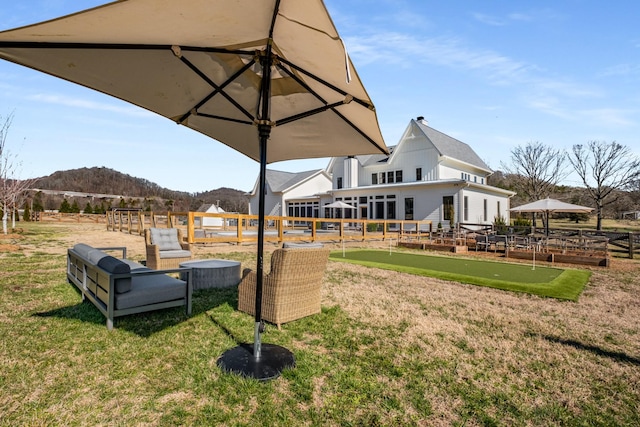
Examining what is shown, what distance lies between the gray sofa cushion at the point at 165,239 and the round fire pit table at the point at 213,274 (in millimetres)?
1954

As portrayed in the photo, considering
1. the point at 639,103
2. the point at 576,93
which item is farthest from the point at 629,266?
the point at 639,103

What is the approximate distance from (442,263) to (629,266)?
5.69 meters

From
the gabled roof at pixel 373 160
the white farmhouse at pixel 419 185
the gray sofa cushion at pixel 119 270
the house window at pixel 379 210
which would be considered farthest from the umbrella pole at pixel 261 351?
the gabled roof at pixel 373 160

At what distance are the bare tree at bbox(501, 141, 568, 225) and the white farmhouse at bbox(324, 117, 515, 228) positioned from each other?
14.5m

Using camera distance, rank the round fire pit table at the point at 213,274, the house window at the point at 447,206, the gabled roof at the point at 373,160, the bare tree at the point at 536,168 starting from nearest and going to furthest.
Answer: the round fire pit table at the point at 213,274
the house window at the point at 447,206
the gabled roof at the point at 373,160
the bare tree at the point at 536,168

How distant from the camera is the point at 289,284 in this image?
3998 mm

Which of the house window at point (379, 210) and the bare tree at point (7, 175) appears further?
the house window at point (379, 210)

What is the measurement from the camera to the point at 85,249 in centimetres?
491

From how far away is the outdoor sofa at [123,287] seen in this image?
3.71m

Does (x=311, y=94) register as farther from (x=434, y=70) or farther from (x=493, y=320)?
(x=434, y=70)

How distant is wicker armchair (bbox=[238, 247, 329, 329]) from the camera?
12.6ft

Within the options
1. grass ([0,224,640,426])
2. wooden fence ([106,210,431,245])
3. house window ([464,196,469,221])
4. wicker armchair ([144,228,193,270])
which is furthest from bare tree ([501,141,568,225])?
wicker armchair ([144,228,193,270])

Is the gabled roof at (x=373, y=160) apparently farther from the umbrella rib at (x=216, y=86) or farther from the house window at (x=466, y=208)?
the umbrella rib at (x=216, y=86)

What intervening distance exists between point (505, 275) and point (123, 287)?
329 inches
